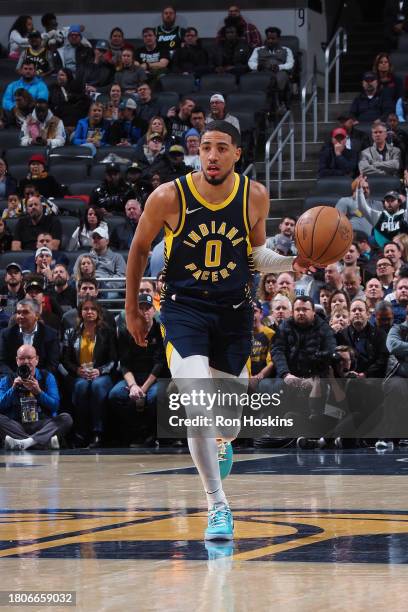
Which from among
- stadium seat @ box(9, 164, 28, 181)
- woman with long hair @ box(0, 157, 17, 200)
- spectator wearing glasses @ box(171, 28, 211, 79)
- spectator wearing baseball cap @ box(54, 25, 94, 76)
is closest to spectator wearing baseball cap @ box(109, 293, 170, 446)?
woman with long hair @ box(0, 157, 17, 200)

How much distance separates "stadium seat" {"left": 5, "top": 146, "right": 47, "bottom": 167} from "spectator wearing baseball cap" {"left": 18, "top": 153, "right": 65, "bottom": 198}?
3.44ft

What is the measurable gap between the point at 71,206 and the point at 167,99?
2.57m

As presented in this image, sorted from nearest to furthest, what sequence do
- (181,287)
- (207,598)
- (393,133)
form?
1. (207,598)
2. (181,287)
3. (393,133)

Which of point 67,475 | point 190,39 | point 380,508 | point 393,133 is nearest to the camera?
point 380,508

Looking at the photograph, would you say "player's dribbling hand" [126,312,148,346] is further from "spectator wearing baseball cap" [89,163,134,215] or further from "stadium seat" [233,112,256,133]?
"stadium seat" [233,112,256,133]

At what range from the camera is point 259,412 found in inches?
483

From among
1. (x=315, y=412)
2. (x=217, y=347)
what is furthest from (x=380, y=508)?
(x=315, y=412)

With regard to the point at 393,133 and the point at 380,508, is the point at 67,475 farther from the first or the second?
the point at 393,133

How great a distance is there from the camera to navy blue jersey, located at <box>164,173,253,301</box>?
19.2ft

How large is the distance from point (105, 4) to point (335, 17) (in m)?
3.82

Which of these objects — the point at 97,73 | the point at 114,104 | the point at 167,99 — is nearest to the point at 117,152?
the point at 114,104

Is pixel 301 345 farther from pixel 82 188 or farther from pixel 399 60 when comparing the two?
pixel 399 60

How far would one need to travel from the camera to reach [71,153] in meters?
17.7

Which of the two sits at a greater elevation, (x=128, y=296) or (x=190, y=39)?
(x=190, y=39)
